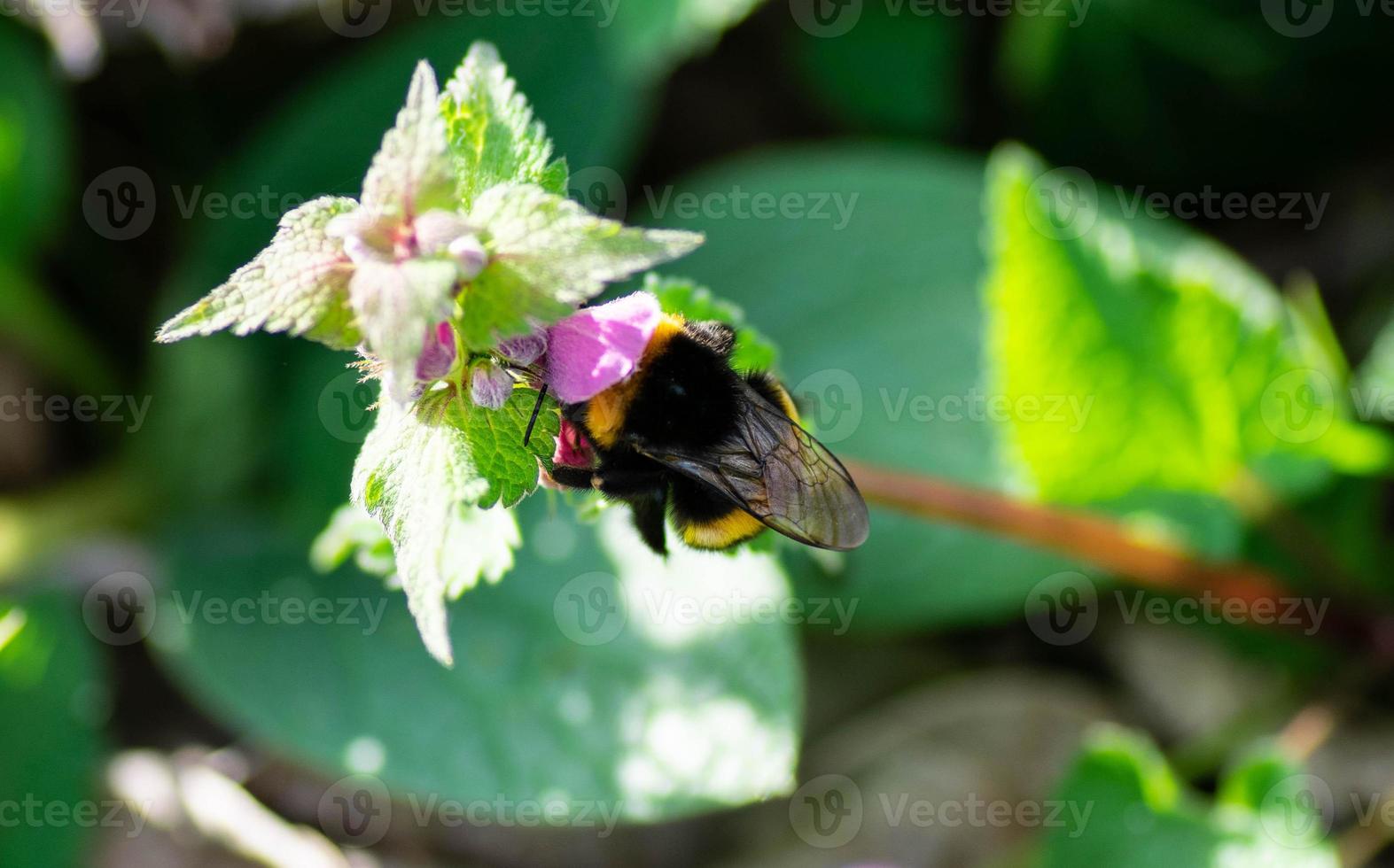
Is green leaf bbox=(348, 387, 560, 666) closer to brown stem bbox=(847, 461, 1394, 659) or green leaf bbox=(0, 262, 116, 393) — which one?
brown stem bbox=(847, 461, 1394, 659)

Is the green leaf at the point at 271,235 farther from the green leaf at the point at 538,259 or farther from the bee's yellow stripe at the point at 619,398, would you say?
the green leaf at the point at 538,259

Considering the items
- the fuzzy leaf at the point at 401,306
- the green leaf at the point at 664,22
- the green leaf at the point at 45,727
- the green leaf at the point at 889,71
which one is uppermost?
the green leaf at the point at 889,71

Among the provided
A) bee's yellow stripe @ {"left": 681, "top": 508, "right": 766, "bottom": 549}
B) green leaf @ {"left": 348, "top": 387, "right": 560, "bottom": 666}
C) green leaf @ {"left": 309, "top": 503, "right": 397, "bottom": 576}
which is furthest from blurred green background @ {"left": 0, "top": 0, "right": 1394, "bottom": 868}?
green leaf @ {"left": 348, "top": 387, "right": 560, "bottom": 666}

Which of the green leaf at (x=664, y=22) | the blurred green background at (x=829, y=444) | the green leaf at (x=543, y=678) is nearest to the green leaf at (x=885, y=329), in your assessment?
the blurred green background at (x=829, y=444)

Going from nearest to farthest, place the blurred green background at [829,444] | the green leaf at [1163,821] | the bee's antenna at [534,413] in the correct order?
the bee's antenna at [534,413]
the green leaf at [1163,821]
the blurred green background at [829,444]

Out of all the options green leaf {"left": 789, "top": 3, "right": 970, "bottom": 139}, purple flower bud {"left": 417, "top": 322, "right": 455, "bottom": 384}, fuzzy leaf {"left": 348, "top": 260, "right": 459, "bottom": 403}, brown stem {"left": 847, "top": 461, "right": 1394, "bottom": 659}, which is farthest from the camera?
green leaf {"left": 789, "top": 3, "right": 970, "bottom": 139}

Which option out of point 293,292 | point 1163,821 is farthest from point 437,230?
point 1163,821

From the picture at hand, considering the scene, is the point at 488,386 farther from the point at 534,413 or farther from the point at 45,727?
the point at 45,727
